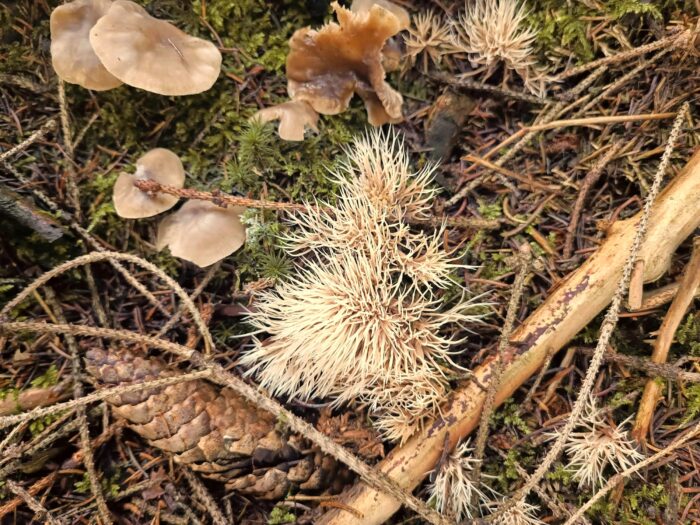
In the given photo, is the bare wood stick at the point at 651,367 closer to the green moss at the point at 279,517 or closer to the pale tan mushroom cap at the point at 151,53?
the green moss at the point at 279,517

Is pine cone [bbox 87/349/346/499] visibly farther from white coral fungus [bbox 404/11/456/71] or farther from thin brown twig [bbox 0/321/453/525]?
white coral fungus [bbox 404/11/456/71]

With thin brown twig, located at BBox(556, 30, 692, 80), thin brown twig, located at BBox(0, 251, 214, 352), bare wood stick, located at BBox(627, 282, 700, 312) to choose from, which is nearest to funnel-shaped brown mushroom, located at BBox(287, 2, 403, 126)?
thin brown twig, located at BBox(556, 30, 692, 80)

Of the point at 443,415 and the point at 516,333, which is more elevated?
the point at 516,333

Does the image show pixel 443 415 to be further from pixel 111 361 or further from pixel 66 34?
pixel 66 34

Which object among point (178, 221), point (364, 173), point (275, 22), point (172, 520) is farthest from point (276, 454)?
point (275, 22)

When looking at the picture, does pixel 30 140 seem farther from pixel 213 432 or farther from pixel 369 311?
pixel 369 311

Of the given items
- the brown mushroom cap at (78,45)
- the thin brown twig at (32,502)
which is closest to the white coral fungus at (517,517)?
the thin brown twig at (32,502)
